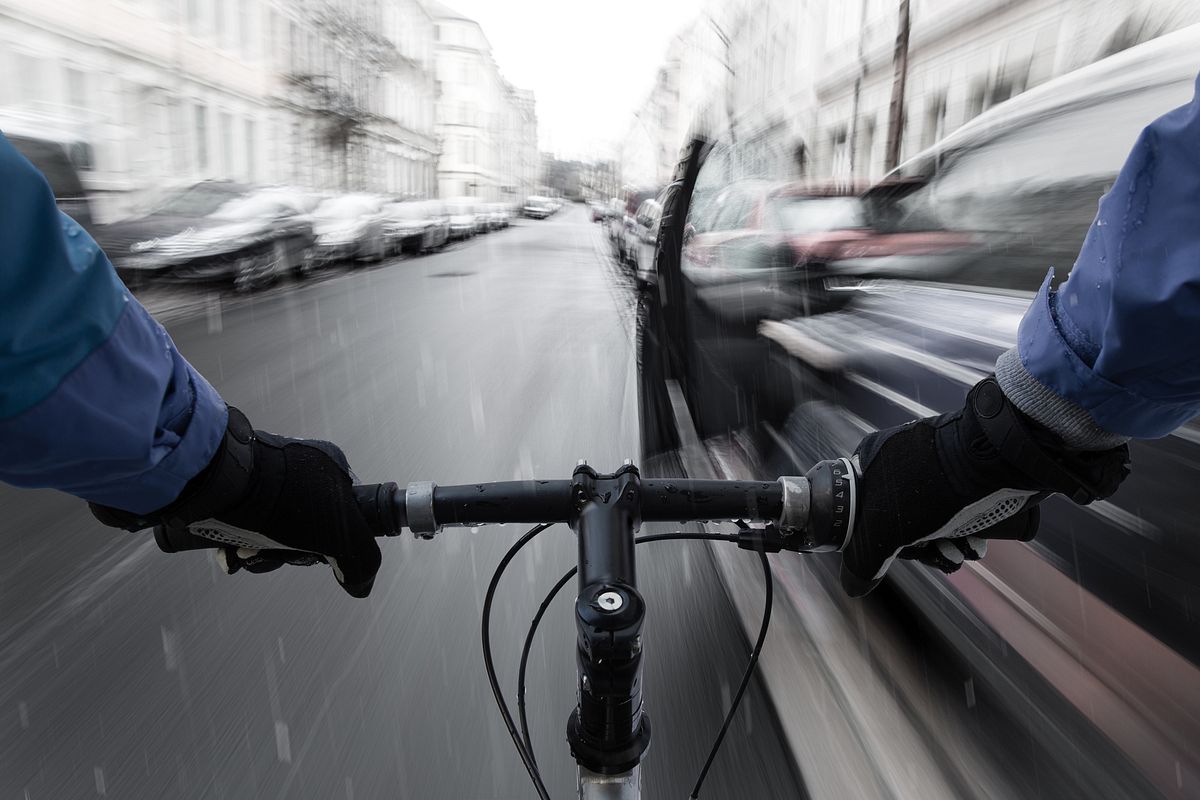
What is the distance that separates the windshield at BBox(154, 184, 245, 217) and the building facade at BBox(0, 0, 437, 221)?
1.31ft

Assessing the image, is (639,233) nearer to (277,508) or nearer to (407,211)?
(407,211)

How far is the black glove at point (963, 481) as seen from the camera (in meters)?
0.93

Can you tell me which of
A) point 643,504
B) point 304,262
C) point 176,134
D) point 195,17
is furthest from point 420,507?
point 195,17

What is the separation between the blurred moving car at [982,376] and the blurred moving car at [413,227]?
49.3 feet

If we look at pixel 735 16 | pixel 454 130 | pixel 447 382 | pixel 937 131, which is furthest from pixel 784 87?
pixel 447 382

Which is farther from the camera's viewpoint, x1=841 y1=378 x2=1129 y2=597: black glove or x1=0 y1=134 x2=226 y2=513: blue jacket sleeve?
x1=841 y1=378 x2=1129 y2=597: black glove

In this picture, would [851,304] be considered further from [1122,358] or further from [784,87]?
[784,87]

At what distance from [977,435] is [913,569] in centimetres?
125

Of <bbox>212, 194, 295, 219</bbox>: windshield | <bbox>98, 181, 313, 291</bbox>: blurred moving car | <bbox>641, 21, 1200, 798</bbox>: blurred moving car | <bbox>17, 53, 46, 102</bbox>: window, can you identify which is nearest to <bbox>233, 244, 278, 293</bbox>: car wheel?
<bbox>98, 181, 313, 291</bbox>: blurred moving car

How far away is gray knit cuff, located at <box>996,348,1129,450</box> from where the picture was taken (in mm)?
917

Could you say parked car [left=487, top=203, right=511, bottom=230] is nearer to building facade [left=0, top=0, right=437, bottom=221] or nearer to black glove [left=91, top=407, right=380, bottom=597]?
building facade [left=0, top=0, right=437, bottom=221]

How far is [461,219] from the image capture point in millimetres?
25359

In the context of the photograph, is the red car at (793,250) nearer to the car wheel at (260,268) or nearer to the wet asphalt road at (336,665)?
the wet asphalt road at (336,665)

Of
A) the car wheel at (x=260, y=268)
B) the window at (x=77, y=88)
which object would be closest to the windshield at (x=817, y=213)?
the car wheel at (x=260, y=268)
